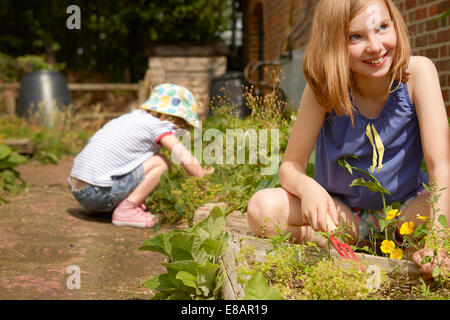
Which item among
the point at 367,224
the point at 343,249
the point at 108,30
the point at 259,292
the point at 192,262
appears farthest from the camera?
the point at 108,30

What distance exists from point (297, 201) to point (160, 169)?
5.18ft

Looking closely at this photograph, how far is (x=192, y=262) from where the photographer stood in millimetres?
1480

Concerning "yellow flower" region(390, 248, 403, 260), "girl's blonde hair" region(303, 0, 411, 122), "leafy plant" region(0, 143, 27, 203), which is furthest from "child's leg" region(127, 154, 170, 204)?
"yellow flower" region(390, 248, 403, 260)

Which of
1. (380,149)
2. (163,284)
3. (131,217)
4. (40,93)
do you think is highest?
(40,93)

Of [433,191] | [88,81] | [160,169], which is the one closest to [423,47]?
[160,169]

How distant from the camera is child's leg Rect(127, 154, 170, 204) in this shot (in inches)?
123

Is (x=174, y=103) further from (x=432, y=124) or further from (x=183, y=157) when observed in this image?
(x=432, y=124)

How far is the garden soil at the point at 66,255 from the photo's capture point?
1854mm

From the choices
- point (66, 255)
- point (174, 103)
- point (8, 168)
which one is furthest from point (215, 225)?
point (8, 168)

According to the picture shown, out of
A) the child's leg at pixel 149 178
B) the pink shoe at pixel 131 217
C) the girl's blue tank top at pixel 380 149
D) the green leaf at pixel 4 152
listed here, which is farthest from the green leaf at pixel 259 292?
the green leaf at pixel 4 152

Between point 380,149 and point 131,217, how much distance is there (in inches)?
71.9

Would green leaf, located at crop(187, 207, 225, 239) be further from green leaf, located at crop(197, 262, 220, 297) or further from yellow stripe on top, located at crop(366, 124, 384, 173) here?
yellow stripe on top, located at crop(366, 124, 384, 173)
